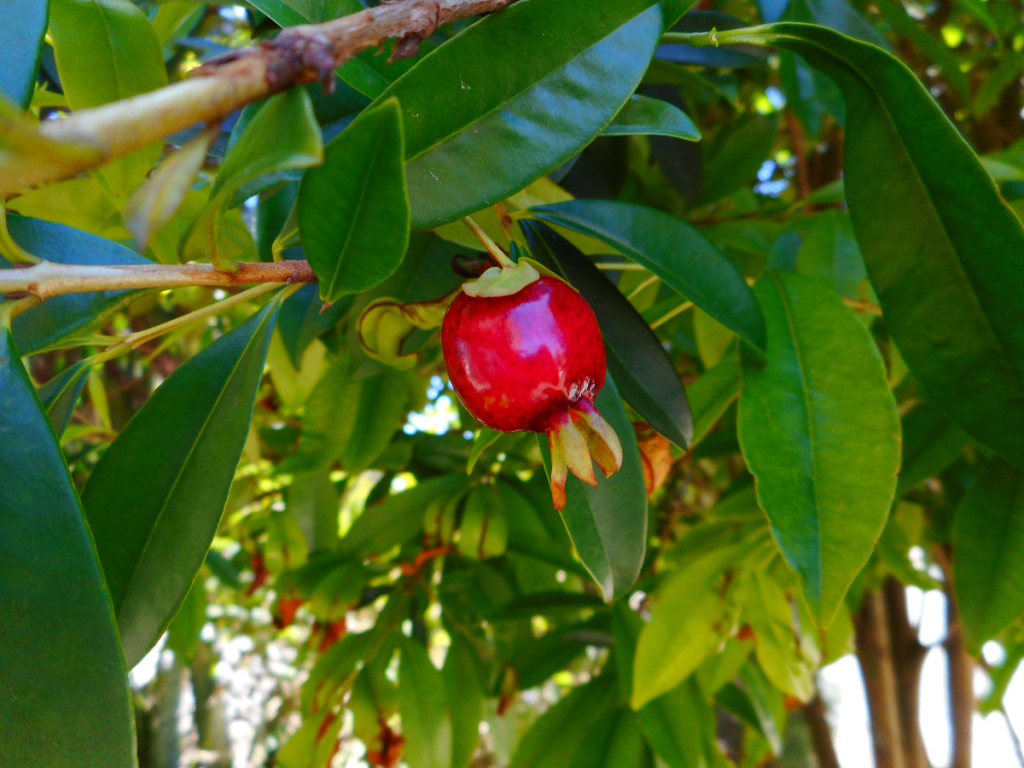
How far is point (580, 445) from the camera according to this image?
1.24 ft

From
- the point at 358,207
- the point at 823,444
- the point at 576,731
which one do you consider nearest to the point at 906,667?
the point at 576,731

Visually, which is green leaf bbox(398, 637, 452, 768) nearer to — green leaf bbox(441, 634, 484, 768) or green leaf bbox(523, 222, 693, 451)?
green leaf bbox(441, 634, 484, 768)

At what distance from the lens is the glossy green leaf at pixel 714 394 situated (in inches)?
25.5

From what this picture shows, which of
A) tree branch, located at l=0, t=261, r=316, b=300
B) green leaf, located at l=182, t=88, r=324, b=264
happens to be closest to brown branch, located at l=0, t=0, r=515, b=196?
green leaf, located at l=182, t=88, r=324, b=264

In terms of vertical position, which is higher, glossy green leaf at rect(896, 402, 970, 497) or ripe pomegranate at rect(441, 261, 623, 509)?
ripe pomegranate at rect(441, 261, 623, 509)

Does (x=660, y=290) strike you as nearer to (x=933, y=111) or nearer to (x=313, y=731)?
(x=933, y=111)

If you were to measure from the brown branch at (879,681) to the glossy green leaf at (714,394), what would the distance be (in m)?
1.59

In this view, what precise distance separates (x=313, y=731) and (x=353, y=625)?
270 cm

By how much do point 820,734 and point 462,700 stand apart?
1.56 meters

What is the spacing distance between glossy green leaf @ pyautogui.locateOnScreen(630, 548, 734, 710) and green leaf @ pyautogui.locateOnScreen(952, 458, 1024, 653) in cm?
26

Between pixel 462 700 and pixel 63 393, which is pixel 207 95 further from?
pixel 462 700

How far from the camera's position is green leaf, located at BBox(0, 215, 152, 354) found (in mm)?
427

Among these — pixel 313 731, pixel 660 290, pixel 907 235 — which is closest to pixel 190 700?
pixel 313 731

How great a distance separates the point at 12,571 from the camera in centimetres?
34
